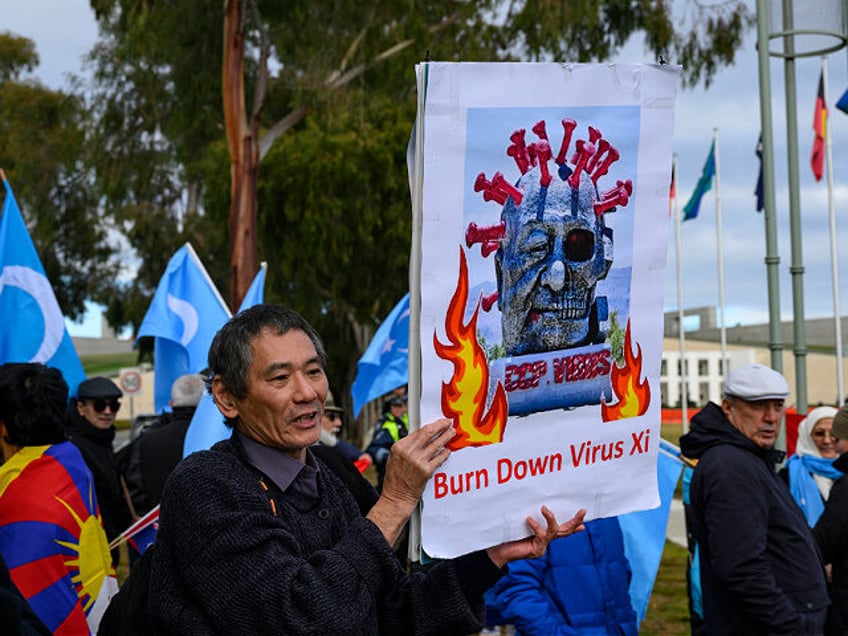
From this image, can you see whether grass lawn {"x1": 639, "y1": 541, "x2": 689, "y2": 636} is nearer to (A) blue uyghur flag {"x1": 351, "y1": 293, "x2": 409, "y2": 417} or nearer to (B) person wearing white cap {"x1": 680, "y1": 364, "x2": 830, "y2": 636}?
(A) blue uyghur flag {"x1": 351, "y1": 293, "x2": 409, "y2": 417}

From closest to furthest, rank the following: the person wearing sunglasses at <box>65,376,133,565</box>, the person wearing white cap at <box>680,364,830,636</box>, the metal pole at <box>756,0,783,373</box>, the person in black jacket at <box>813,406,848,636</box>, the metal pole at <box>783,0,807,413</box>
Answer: the person wearing white cap at <box>680,364,830,636</box>
the person in black jacket at <box>813,406,848,636</box>
the person wearing sunglasses at <box>65,376,133,565</box>
the metal pole at <box>756,0,783,373</box>
the metal pole at <box>783,0,807,413</box>

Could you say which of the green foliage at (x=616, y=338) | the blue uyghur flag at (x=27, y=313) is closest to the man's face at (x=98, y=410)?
the blue uyghur flag at (x=27, y=313)

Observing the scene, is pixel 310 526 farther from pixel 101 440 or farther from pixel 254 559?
pixel 101 440

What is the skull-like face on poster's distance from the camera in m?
2.40

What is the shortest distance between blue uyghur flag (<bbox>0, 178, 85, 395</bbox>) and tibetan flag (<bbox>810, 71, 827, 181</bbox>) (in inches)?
643

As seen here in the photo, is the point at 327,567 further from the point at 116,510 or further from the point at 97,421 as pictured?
the point at 97,421

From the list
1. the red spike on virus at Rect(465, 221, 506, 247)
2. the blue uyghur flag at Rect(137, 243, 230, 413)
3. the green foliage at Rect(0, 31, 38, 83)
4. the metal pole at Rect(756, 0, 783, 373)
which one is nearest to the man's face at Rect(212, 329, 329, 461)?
the red spike on virus at Rect(465, 221, 506, 247)

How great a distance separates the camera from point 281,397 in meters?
2.23

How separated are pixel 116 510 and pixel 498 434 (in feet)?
13.0

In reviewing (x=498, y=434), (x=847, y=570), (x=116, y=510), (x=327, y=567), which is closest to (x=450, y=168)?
(x=498, y=434)

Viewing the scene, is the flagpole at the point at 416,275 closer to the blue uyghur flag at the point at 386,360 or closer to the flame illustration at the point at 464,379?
the flame illustration at the point at 464,379

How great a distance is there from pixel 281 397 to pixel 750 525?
1.95 meters

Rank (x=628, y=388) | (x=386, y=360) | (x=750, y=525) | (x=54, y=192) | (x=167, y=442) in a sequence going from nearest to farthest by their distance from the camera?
(x=628, y=388) → (x=750, y=525) → (x=167, y=442) → (x=386, y=360) → (x=54, y=192)

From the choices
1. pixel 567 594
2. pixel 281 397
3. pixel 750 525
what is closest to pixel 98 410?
pixel 567 594
